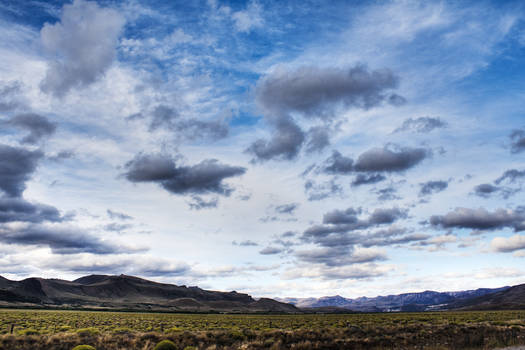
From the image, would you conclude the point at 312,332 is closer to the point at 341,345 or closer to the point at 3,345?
the point at 341,345

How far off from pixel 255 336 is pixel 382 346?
9.95 meters

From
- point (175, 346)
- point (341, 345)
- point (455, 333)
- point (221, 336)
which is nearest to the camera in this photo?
point (175, 346)

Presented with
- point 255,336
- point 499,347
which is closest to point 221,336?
point 255,336

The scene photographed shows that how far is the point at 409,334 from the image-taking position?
31.1 meters

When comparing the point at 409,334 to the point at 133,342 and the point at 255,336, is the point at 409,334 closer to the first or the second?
the point at 255,336

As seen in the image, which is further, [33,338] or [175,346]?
[33,338]

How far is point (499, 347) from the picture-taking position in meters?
25.6

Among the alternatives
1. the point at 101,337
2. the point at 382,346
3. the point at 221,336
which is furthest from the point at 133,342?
the point at 382,346

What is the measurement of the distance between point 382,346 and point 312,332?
19.3 feet

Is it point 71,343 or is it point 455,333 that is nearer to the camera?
point 71,343

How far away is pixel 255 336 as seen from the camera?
3070cm

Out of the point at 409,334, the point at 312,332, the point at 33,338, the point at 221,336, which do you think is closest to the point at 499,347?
the point at 409,334

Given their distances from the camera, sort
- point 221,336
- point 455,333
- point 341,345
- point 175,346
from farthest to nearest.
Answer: point 455,333 < point 221,336 < point 341,345 < point 175,346

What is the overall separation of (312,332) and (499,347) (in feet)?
43.1
